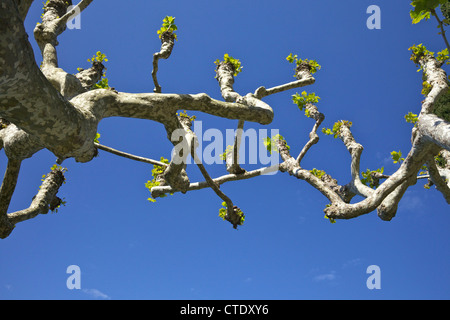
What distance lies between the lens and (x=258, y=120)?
160 inches

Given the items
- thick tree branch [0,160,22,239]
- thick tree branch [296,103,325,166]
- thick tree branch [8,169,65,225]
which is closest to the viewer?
thick tree branch [0,160,22,239]

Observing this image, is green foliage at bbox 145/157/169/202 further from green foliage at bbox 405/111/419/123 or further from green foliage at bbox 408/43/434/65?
green foliage at bbox 408/43/434/65

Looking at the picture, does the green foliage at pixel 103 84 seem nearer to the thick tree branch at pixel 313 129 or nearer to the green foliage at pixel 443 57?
the thick tree branch at pixel 313 129

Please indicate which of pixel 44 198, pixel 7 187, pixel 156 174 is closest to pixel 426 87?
pixel 156 174

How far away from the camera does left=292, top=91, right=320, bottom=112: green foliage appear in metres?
8.30

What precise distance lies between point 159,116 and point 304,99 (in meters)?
6.00

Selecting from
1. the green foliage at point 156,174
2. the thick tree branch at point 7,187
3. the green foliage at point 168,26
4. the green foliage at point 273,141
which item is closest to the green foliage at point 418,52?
the green foliage at point 273,141

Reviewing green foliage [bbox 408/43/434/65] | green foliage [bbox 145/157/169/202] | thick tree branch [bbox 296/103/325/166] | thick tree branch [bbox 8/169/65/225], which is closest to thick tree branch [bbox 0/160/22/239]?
thick tree branch [bbox 8/169/65/225]

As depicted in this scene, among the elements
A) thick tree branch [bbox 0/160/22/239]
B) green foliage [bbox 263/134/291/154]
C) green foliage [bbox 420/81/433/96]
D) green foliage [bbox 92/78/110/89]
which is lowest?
thick tree branch [bbox 0/160/22/239]

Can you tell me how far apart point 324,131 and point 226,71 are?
3.86 metres

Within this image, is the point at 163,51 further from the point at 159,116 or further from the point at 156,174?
the point at 156,174

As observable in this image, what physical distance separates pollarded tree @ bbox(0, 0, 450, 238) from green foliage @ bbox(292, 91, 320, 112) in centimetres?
3

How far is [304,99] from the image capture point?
8406 mm

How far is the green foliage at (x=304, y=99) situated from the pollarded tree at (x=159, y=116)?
0.03 m
